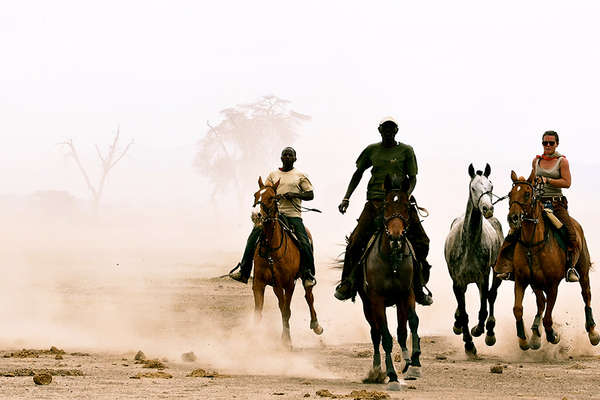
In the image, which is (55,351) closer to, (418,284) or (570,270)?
(418,284)

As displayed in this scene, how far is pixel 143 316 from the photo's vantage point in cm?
2222

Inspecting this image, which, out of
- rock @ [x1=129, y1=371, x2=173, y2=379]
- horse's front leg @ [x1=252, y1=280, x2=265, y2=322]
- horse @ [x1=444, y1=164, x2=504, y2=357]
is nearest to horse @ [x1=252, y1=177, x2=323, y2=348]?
horse's front leg @ [x1=252, y1=280, x2=265, y2=322]

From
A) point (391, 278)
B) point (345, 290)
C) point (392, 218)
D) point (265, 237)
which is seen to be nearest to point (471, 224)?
point (265, 237)

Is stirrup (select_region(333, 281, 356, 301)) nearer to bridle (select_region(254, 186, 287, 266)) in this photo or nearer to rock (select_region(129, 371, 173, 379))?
rock (select_region(129, 371, 173, 379))

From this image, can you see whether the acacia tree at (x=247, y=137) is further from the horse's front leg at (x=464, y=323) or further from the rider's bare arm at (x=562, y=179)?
the rider's bare arm at (x=562, y=179)

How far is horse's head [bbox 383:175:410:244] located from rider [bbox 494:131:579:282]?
3.86 m

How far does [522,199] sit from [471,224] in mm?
1958

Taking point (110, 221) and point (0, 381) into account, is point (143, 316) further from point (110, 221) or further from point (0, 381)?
point (110, 221)

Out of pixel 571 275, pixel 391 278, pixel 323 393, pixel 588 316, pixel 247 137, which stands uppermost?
pixel 247 137

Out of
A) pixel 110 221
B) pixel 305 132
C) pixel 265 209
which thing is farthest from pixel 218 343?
pixel 305 132

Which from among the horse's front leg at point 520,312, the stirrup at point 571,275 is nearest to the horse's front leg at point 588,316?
the stirrup at point 571,275

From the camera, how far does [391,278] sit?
1229 centimetres

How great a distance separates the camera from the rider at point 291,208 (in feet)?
54.9

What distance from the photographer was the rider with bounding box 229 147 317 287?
16734 millimetres
